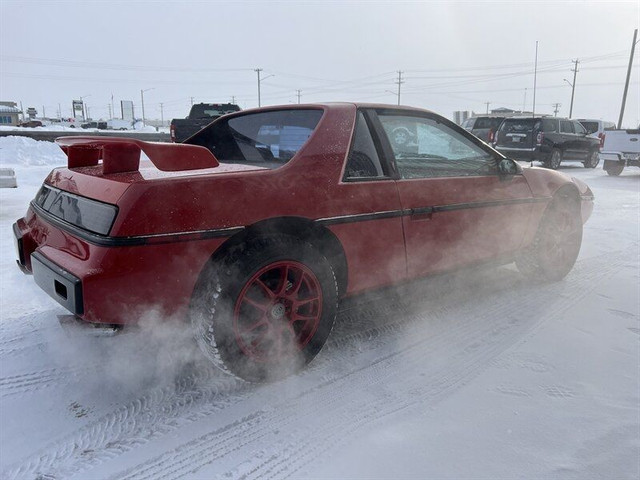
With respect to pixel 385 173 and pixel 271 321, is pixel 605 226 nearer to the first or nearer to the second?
pixel 385 173

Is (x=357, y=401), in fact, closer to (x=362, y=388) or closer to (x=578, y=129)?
(x=362, y=388)

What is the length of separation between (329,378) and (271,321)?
0.47 meters

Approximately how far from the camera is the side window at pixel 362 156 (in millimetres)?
2766

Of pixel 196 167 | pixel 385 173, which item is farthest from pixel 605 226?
pixel 196 167

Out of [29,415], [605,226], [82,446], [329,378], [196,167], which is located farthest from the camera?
[605,226]

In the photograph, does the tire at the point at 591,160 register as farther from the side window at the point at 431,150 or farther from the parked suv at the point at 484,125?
the side window at the point at 431,150

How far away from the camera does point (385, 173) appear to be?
2.92 metres

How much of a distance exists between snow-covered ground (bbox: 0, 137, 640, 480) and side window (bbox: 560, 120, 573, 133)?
1446cm

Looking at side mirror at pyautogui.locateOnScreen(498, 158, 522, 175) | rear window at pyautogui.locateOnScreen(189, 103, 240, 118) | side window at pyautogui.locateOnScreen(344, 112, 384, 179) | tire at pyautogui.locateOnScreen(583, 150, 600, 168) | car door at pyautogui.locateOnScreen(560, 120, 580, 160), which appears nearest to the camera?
side window at pyautogui.locateOnScreen(344, 112, 384, 179)

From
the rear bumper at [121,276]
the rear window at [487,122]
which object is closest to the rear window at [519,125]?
the rear window at [487,122]

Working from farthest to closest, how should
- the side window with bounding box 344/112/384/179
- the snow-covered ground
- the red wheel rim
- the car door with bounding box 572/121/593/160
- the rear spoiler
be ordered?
the car door with bounding box 572/121/593/160
the side window with bounding box 344/112/384/179
the red wheel rim
the rear spoiler
the snow-covered ground

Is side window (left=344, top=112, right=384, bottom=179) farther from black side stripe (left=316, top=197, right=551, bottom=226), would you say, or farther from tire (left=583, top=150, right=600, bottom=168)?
tire (left=583, top=150, right=600, bottom=168)

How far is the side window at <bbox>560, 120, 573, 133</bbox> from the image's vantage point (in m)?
16.0

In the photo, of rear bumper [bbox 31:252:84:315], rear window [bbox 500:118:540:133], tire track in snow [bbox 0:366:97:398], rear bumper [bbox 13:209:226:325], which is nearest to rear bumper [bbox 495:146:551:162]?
rear window [bbox 500:118:540:133]
